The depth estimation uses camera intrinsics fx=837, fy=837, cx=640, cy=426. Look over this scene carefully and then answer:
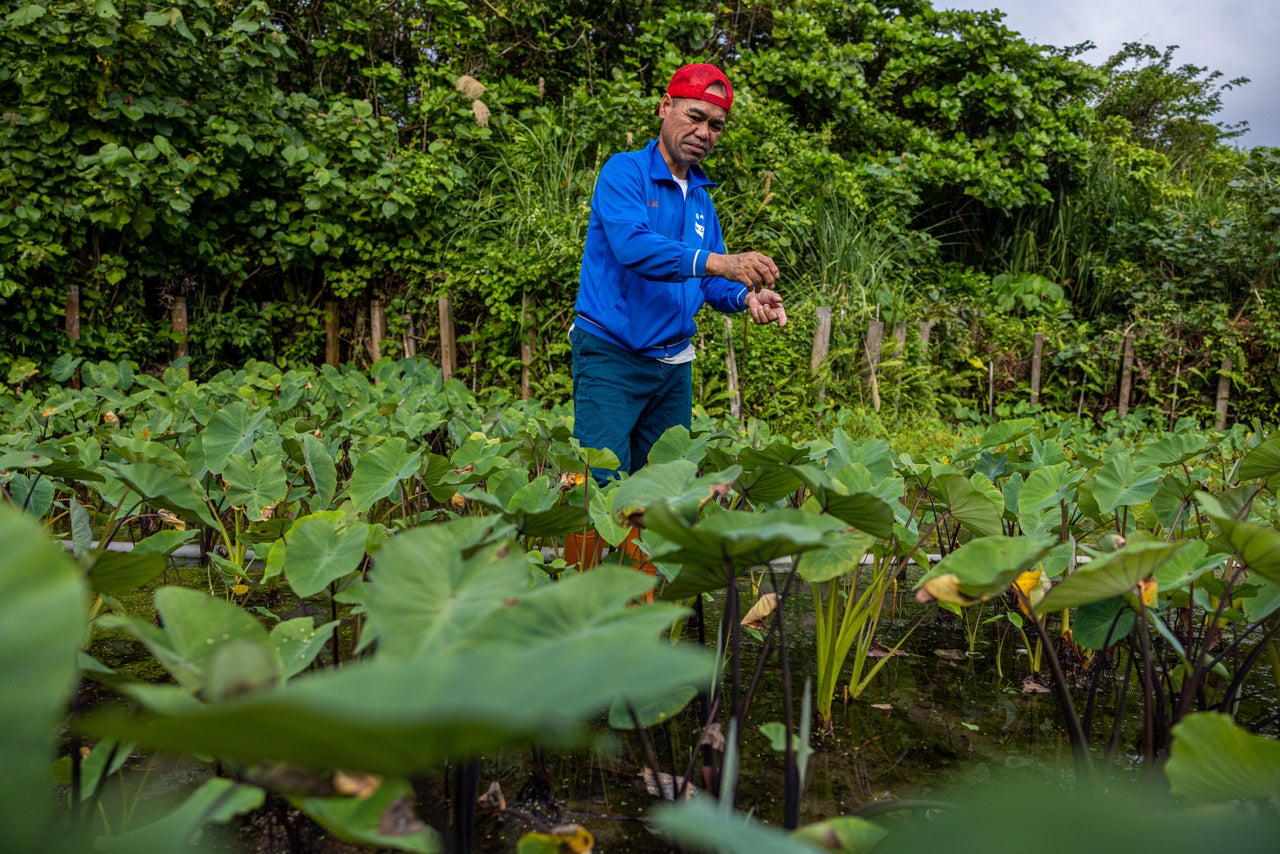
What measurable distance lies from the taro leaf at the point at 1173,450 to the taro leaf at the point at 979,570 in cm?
92

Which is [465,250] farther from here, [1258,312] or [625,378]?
[1258,312]

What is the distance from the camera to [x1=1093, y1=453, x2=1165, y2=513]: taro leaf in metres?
1.39

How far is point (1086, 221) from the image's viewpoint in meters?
7.00

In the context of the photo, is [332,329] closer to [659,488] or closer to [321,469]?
[321,469]

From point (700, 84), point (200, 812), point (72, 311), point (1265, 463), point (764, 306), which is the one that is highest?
point (700, 84)

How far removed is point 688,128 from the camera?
246 centimetres

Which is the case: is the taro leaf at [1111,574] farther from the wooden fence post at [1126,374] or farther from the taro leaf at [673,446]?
the wooden fence post at [1126,374]

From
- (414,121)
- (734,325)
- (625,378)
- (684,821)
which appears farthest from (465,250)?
(684,821)

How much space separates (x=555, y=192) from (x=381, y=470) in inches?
170

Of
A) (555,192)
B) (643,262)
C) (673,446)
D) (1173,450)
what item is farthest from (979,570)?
(555,192)

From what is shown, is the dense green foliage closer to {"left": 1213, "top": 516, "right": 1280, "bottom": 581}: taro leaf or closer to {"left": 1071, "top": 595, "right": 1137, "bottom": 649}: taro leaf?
{"left": 1071, "top": 595, "right": 1137, "bottom": 649}: taro leaf

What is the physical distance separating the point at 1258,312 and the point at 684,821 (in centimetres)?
717

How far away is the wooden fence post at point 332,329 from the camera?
5656 mm

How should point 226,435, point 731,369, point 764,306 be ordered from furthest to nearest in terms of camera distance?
1. point 731,369
2. point 764,306
3. point 226,435
